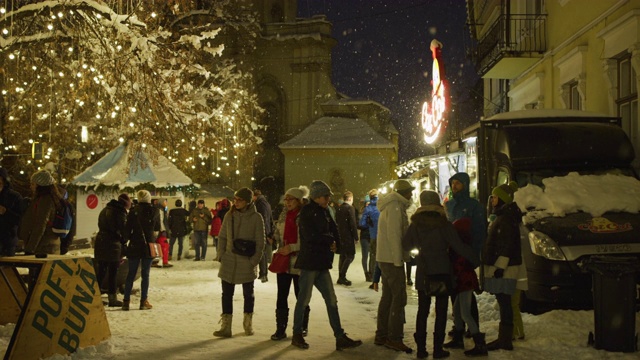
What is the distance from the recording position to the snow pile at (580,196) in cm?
891

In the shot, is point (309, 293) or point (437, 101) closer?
point (309, 293)

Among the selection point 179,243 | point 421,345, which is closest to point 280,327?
point 421,345

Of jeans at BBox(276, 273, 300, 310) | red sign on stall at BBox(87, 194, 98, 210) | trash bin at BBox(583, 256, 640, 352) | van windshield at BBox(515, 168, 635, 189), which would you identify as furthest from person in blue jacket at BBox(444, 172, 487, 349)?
red sign on stall at BBox(87, 194, 98, 210)

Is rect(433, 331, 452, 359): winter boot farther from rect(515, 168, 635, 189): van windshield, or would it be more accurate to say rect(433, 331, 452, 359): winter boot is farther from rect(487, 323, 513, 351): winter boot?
rect(515, 168, 635, 189): van windshield

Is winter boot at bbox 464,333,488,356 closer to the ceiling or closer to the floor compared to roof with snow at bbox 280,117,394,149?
closer to the floor

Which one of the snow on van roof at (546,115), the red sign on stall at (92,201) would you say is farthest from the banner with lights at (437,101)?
the red sign on stall at (92,201)

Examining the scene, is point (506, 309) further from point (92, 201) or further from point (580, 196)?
point (92, 201)

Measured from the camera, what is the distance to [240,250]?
8211 mm

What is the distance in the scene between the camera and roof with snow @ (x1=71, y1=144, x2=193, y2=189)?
19.6 metres

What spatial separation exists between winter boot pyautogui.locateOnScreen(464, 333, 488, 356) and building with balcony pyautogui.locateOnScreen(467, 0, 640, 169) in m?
6.32

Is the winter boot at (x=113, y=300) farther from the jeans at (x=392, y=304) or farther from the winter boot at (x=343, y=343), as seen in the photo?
the jeans at (x=392, y=304)

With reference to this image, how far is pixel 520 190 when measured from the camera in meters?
9.90

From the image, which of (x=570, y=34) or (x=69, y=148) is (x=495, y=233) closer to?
(x=570, y=34)

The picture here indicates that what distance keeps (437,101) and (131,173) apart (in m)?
9.12
